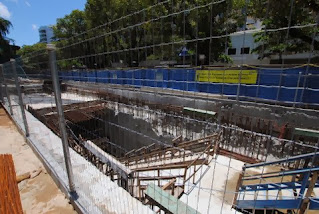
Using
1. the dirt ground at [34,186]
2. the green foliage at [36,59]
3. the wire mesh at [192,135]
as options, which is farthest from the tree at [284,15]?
the dirt ground at [34,186]

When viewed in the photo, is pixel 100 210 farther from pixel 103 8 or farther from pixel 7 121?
pixel 103 8

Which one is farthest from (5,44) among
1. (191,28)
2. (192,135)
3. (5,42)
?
(192,135)

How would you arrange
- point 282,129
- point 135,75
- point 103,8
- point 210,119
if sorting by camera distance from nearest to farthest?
1. point 282,129
2. point 210,119
3. point 135,75
4. point 103,8

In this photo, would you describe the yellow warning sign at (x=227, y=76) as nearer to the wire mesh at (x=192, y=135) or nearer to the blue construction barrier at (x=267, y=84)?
the wire mesh at (x=192, y=135)

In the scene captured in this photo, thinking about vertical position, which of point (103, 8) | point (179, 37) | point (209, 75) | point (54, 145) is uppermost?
point (103, 8)

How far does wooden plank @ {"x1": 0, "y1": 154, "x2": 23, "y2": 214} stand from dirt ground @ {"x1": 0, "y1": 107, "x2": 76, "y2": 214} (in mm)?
267

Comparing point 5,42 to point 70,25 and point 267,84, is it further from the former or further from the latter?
point 267,84

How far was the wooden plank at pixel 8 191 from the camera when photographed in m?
2.36

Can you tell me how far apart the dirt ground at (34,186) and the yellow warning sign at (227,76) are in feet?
26.4

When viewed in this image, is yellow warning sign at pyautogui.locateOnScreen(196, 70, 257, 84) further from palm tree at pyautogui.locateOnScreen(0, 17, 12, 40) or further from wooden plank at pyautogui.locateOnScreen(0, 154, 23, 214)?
palm tree at pyautogui.locateOnScreen(0, 17, 12, 40)

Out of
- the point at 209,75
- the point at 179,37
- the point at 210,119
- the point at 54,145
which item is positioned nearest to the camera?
the point at 54,145

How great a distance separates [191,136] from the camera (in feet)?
27.8

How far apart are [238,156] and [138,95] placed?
266 inches

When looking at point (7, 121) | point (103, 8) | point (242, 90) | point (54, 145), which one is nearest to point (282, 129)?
point (242, 90)
